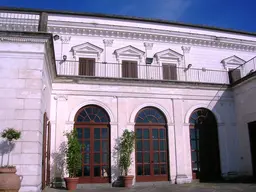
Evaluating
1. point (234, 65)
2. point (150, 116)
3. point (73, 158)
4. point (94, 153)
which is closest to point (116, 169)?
point (94, 153)

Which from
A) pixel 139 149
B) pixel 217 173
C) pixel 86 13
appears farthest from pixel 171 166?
pixel 86 13

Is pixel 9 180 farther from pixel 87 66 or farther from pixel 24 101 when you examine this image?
pixel 87 66

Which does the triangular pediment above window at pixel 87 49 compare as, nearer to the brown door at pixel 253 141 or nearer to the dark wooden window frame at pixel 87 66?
the dark wooden window frame at pixel 87 66

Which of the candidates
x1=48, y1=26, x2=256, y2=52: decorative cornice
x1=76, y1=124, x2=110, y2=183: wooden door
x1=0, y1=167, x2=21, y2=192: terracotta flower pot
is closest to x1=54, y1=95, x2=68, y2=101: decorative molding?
x1=76, y1=124, x2=110, y2=183: wooden door

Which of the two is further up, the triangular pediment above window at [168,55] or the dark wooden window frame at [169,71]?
the triangular pediment above window at [168,55]

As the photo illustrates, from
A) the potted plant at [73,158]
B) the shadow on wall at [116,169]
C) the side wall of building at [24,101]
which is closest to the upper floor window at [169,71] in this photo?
the shadow on wall at [116,169]

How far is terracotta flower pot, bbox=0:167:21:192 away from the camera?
685 cm

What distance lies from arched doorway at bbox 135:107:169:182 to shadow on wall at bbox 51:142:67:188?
3.21 metres

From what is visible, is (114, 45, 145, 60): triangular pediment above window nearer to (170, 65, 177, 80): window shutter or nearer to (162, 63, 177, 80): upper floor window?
(162, 63, 177, 80): upper floor window

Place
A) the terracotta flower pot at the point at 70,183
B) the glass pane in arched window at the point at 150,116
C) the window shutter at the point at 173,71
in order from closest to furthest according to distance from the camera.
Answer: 1. the terracotta flower pot at the point at 70,183
2. the glass pane in arched window at the point at 150,116
3. the window shutter at the point at 173,71

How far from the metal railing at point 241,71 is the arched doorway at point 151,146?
17.0ft

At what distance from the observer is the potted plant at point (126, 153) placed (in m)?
11.7

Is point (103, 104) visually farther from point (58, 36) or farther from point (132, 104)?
point (58, 36)

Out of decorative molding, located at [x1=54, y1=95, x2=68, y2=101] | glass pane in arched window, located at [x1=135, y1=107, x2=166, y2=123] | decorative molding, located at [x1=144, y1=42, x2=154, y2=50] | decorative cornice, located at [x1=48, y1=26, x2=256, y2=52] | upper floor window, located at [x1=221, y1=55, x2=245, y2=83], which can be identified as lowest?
glass pane in arched window, located at [x1=135, y1=107, x2=166, y2=123]
